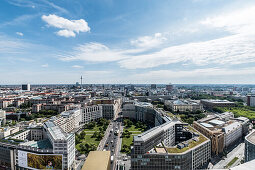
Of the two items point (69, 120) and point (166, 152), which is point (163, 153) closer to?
point (166, 152)

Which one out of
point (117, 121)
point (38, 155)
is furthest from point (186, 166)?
point (117, 121)

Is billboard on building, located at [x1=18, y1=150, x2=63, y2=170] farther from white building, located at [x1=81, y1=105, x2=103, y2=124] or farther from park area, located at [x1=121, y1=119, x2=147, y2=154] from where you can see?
white building, located at [x1=81, y1=105, x2=103, y2=124]

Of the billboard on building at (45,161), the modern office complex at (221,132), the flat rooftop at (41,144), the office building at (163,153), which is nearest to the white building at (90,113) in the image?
the flat rooftop at (41,144)

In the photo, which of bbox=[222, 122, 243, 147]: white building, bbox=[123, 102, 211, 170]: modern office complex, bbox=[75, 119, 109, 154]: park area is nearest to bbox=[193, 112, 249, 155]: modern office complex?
bbox=[222, 122, 243, 147]: white building

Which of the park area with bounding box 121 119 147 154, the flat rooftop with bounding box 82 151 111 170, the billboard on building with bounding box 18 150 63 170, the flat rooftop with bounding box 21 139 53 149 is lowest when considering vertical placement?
the park area with bounding box 121 119 147 154

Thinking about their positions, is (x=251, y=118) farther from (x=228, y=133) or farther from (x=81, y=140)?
(x=81, y=140)

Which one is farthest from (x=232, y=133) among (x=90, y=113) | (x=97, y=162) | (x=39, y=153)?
(x=90, y=113)
